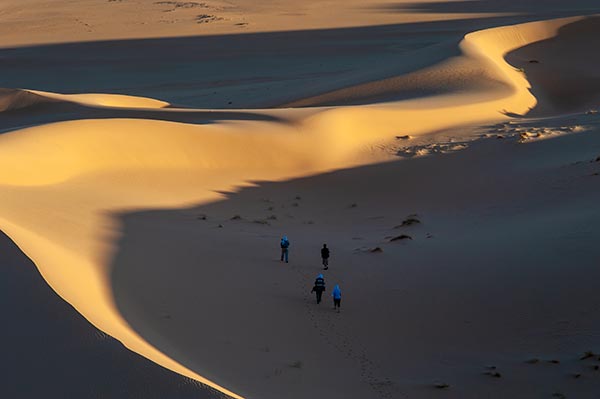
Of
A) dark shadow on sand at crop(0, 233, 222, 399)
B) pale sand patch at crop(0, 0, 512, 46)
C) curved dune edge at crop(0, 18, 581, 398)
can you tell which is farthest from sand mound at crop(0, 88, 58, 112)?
pale sand patch at crop(0, 0, 512, 46)

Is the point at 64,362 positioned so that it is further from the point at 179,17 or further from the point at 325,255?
the point at 179,17

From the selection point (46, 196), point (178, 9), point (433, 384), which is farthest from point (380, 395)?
point (178, 9)

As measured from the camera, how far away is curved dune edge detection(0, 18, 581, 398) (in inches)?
417

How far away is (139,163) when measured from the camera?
773 inches

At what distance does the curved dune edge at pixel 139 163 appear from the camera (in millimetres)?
10602

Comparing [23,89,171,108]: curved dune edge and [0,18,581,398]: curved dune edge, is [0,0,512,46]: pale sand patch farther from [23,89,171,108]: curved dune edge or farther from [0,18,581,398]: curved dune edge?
[0,18,581,398]: curved dune edge

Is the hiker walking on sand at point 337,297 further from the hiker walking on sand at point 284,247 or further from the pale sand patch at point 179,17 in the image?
the pale sand patch at point 179,17

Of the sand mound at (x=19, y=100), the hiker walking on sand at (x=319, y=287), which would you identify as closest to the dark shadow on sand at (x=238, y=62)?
the sand mound at (x=19, y=100)

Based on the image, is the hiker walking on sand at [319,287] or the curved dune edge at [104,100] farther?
the curved dune edge at [104,100]

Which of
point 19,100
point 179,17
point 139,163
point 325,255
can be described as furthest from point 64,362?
point 179,17

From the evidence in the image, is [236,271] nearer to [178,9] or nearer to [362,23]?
[362,23]

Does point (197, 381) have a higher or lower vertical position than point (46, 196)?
lower

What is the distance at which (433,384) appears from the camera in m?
10.1

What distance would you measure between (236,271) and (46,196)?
401cm
